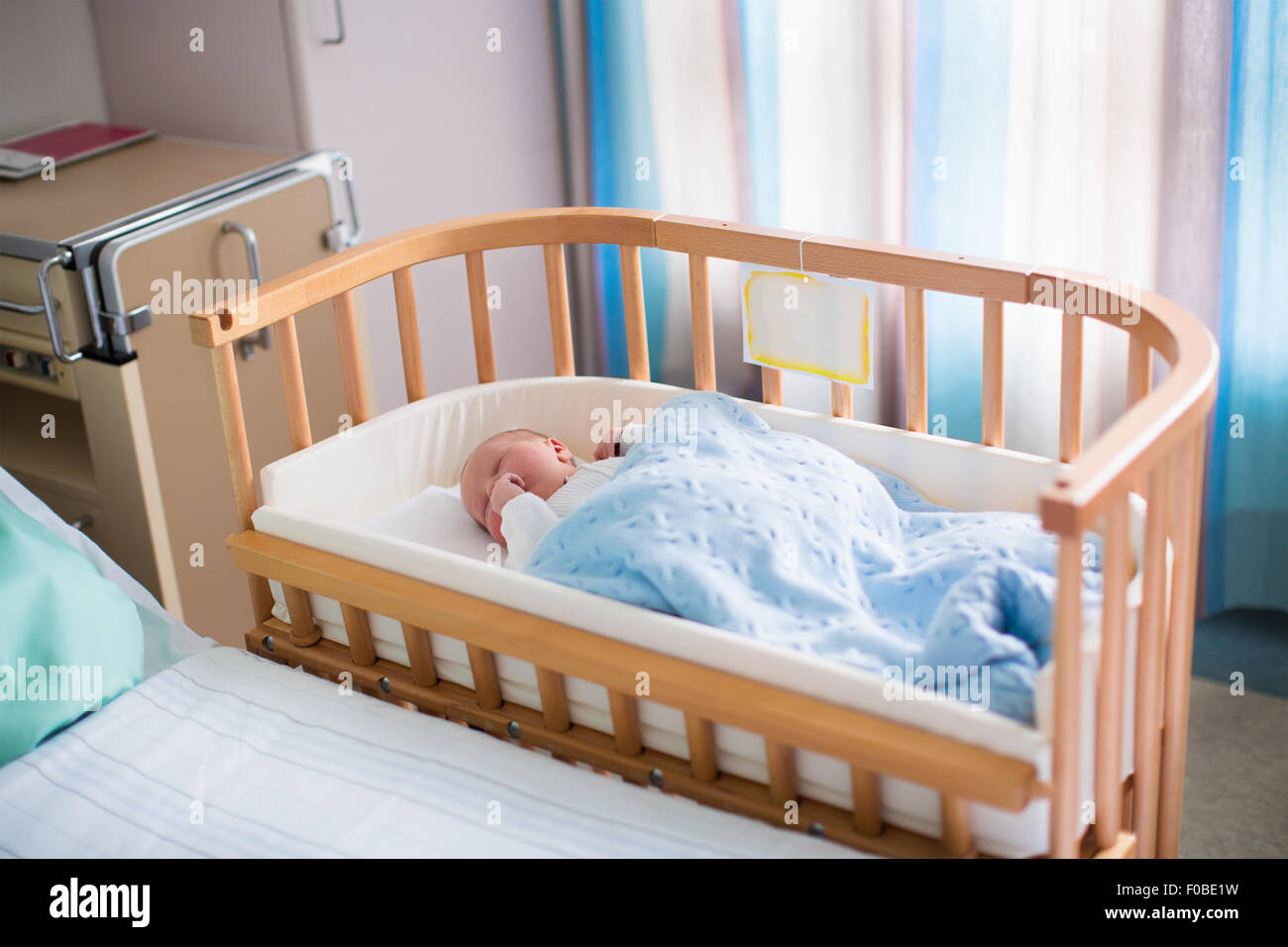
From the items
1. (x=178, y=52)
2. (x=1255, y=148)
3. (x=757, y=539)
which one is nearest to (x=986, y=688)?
(x=757, y=539)

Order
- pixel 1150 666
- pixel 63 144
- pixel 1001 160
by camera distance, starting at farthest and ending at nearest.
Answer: pixel 63 144 < pixel 1001 160 < pixel 1150 666

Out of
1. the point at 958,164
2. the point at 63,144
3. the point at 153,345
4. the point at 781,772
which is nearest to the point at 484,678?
the point at 781,772

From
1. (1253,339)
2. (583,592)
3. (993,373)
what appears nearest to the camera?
(583,592)

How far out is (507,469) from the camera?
163cm

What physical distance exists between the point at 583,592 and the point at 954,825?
385 millimetres

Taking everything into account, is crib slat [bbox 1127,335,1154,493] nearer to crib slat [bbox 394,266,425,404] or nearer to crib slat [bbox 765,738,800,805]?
crib slat [bbox 765,738,800,805]

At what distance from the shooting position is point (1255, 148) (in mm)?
1843

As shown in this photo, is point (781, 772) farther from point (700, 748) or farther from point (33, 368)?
point (33, 368)

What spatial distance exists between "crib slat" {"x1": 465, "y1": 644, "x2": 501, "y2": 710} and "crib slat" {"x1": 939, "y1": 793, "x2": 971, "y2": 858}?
47cm

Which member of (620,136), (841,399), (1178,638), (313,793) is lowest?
(313,793)

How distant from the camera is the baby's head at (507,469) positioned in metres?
1.62

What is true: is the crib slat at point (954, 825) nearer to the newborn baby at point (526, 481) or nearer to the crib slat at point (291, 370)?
the newborn baby at point (526, 481)
